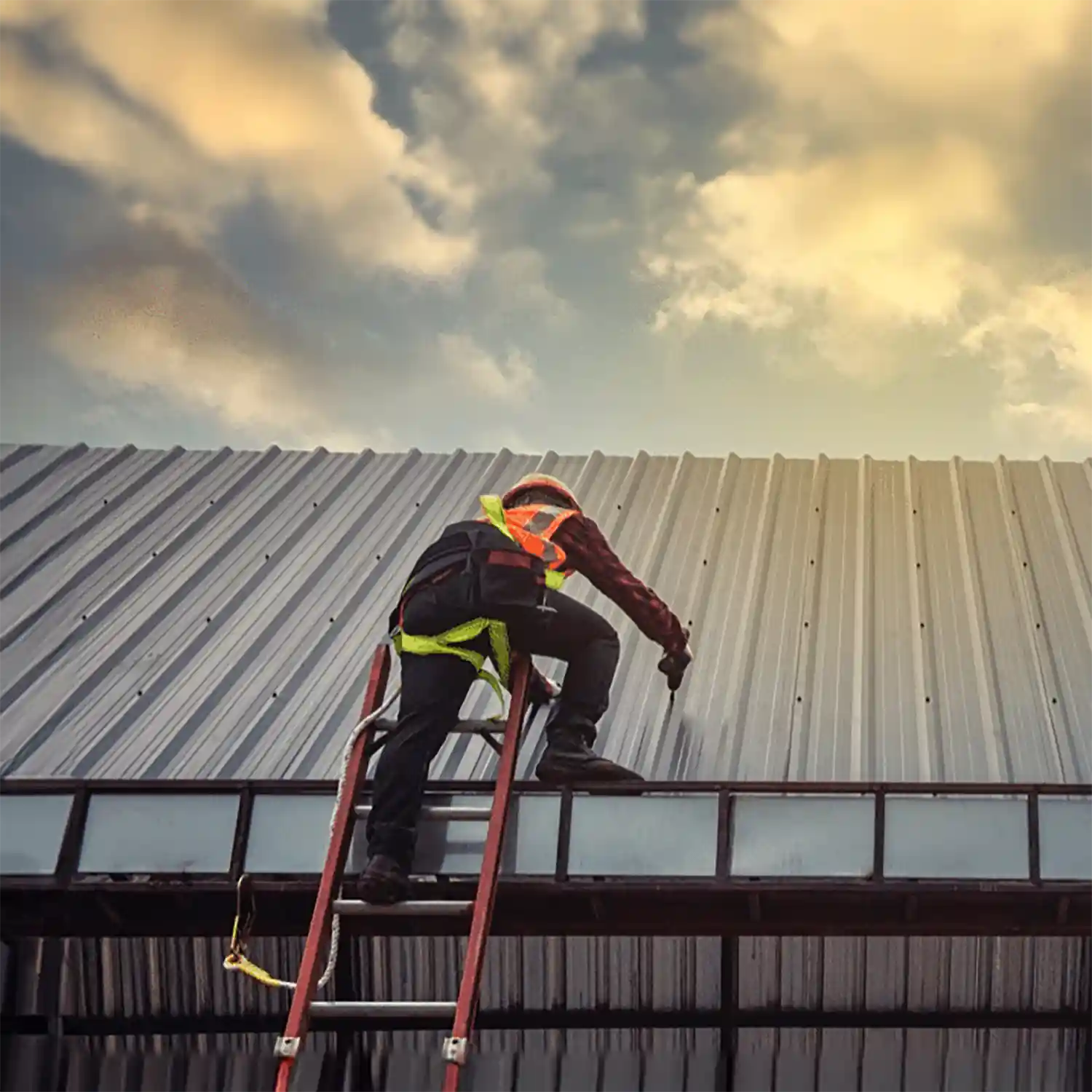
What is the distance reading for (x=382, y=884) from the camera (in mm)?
6715

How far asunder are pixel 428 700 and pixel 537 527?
122 centimetres

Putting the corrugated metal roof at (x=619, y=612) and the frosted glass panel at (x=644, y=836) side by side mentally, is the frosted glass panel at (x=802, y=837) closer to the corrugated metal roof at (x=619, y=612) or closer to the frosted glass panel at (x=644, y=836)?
the frosted glass panel at (x=644, y=836)

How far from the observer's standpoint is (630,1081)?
8.92 meters

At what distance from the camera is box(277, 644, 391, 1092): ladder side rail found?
6086 mm

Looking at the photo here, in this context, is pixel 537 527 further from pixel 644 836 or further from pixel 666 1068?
pixel 666 1068

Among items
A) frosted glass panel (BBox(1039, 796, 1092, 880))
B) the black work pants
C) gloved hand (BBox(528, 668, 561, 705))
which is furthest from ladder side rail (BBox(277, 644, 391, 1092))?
frosted glass panel (BBox(1039, 796, 1092, 880))

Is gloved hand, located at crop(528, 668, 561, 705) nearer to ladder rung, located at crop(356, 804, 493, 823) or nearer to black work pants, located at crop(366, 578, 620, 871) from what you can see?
black work pants, located at crop(366, 578, 620, 871)

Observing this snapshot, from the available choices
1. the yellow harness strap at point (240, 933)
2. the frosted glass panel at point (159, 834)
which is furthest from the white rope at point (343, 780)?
the frosted glass panel at point (159, 834)

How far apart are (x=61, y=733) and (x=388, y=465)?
223 inches

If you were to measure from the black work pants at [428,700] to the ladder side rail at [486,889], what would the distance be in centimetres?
28

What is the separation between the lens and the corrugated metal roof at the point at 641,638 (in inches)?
356

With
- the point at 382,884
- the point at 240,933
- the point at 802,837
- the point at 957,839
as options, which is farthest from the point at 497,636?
the point at 957,839

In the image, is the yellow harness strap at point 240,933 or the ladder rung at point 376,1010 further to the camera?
the yellow harness strap at point 240,933

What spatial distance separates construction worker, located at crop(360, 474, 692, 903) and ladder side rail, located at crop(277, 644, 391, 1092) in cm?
13
